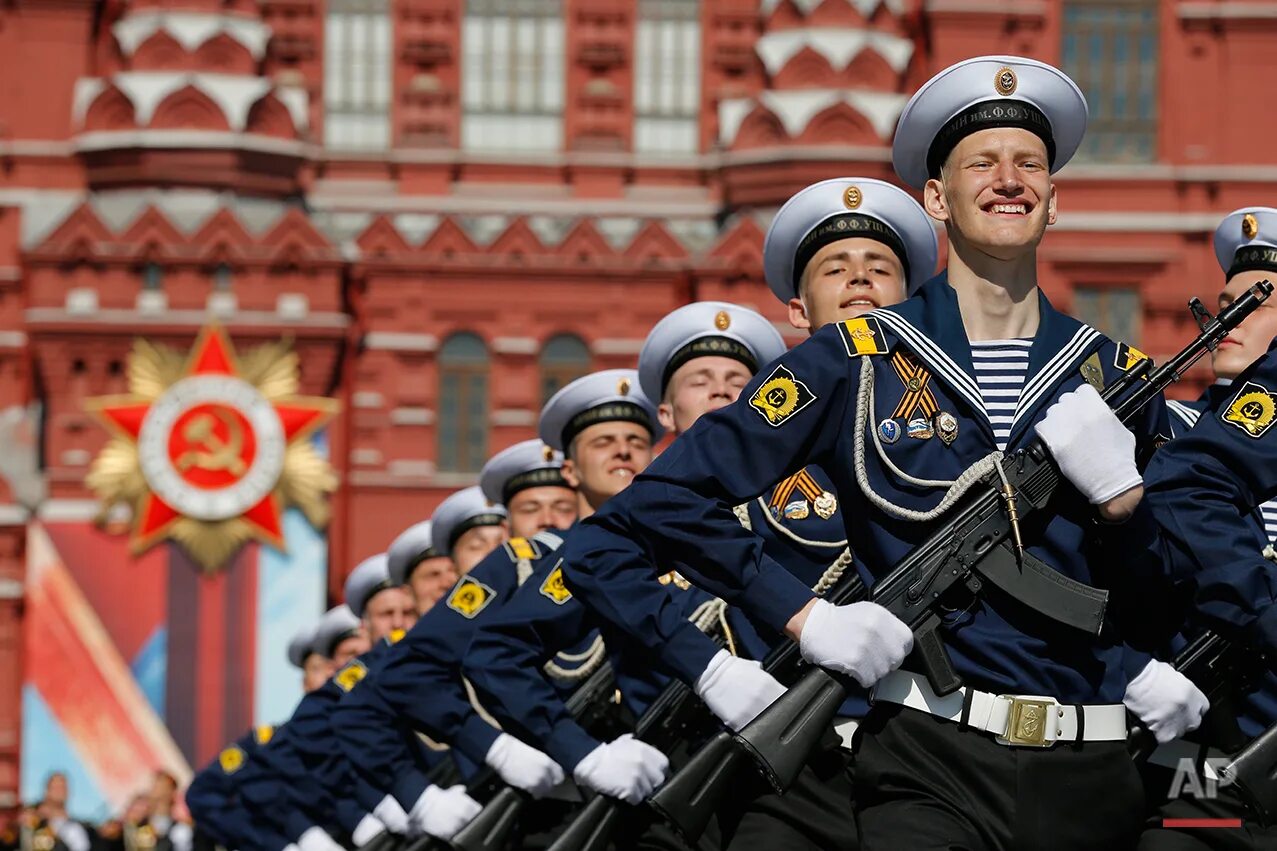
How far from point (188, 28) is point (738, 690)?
83.3 feet

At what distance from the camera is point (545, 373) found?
30.7 m

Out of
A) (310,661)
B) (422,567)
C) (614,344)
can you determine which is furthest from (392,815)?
(614,344)

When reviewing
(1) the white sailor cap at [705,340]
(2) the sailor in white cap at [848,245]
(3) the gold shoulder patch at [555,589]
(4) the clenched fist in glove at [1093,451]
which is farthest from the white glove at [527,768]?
(4) the clenched fist in glove at [1093,451]

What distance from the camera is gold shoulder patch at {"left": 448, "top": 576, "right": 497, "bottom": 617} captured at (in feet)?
32.8

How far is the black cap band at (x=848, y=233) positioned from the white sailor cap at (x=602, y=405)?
219 centimetres

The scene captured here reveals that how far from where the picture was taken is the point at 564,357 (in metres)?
30.8

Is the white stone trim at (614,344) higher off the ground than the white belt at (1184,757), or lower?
higher

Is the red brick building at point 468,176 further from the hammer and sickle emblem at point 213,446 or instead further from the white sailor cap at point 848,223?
the white sailor cap at point 848,223

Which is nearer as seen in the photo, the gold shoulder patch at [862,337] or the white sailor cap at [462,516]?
the gold shoulder patch at [862,337]

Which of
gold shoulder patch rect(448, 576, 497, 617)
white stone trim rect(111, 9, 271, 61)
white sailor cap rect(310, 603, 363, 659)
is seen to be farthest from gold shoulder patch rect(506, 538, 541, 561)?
white stone trim rect(111, 9, 271, 61)

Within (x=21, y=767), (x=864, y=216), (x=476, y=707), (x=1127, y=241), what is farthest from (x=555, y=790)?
(x=1127, y=241)

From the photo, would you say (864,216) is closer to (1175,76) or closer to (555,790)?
(555,790)

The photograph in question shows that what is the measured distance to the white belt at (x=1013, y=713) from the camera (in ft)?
17.6

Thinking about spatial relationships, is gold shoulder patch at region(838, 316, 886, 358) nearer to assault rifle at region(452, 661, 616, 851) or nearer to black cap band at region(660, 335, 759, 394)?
black cap band at region(660, 335, 759, 394)
